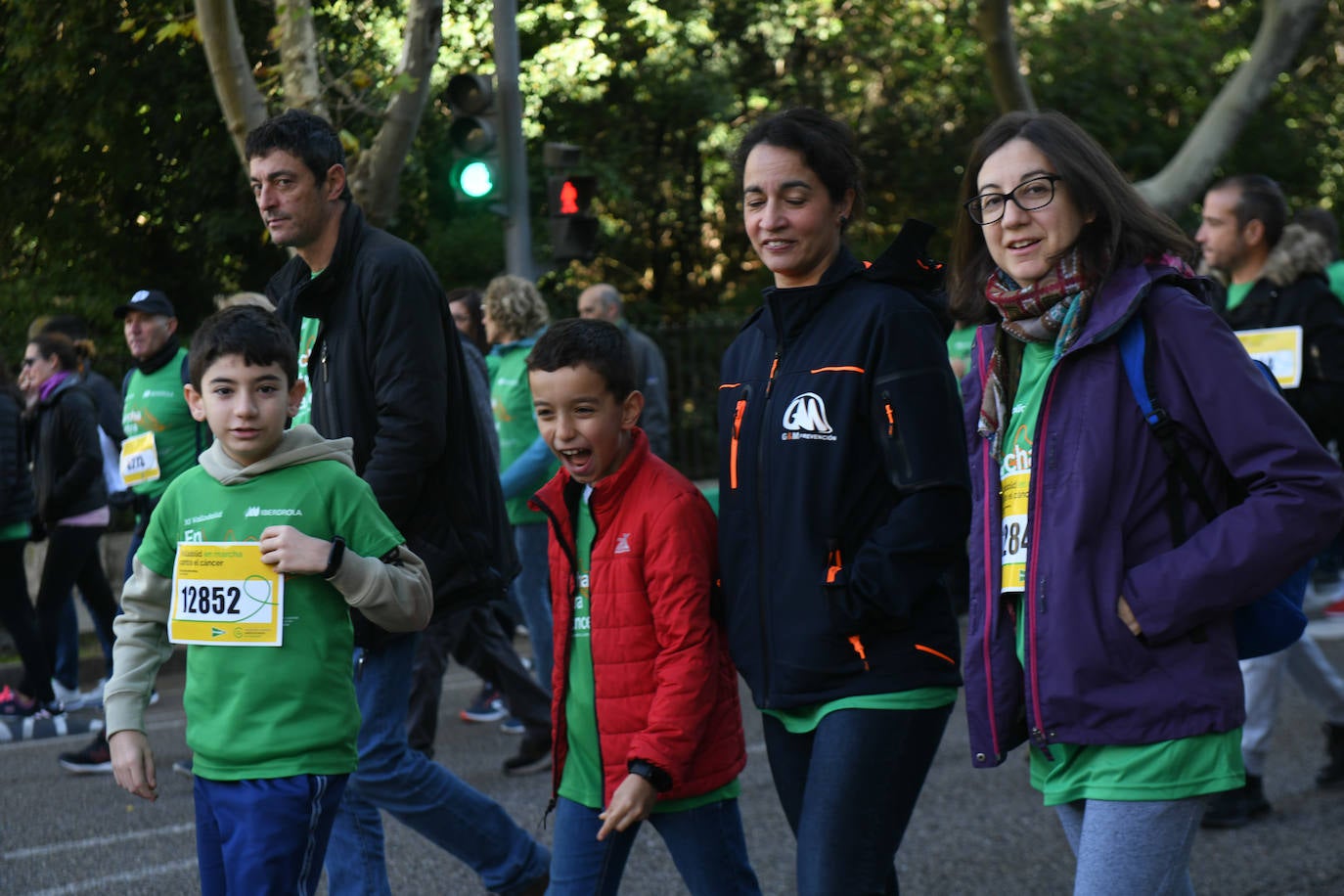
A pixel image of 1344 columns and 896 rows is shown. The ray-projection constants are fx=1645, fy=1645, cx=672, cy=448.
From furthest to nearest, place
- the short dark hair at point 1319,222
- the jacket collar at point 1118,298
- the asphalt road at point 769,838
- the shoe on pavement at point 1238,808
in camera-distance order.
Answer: the short dark hair at point 1319,222 → the shoe on pavement at point 1238,808 → the asphalt road at point 769,838 → the jacket collar at point 1118,298

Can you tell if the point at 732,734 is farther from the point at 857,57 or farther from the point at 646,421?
the point at 857,57

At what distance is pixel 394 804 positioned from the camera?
13.1 feet

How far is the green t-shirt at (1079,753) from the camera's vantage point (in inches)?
102

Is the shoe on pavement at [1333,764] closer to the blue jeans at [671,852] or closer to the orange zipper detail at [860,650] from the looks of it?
the blue jeans at [671,852]

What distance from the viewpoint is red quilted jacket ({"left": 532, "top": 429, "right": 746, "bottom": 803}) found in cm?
319

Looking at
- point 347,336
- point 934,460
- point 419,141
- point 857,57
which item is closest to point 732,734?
point 934,460

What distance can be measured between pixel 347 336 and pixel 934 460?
5.34ft

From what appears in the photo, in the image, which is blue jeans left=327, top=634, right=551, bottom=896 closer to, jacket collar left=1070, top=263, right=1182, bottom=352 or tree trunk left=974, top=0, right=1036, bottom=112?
jacket collar left=1070, top=263, right=1182, bottom=352

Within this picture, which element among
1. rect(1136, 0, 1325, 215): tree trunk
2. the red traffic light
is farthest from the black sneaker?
rect(1136, 0, 1325, 215): tree trunk

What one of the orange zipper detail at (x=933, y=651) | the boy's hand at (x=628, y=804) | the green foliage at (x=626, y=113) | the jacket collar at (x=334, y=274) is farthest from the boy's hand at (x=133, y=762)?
the green foliage at (x=626, y=113)

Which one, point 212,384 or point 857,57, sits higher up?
point 857,57

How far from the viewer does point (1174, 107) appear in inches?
845

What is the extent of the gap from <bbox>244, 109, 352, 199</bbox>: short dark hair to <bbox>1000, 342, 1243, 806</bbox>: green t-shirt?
182 cm

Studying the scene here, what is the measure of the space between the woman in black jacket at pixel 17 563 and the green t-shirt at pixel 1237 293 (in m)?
5.67
